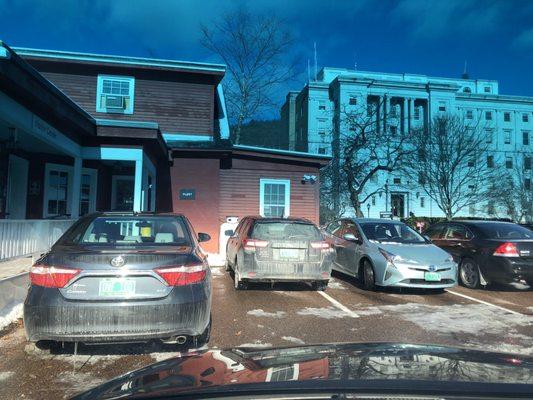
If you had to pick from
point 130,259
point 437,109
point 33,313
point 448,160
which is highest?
point 437,109

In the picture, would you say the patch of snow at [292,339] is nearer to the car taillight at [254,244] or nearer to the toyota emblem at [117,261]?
the toyota emblem at [117,261]

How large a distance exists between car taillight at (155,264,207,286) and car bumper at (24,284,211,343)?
0.15m

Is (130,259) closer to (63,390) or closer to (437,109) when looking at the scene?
(63,390)

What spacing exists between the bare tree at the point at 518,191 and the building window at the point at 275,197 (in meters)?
27.7

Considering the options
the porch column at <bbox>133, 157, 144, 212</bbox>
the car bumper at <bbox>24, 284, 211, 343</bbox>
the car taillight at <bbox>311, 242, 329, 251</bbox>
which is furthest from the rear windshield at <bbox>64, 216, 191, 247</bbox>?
the porch column at <bbox>133, 157, 144, 212</bbox>

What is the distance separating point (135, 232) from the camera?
18.1 ft

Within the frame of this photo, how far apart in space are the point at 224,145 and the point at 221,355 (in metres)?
12.9

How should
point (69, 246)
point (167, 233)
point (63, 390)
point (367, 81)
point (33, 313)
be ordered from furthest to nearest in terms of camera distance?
point (367, 81), point (167, 233), point (69, 246), point (33, 313), point (63, 390)

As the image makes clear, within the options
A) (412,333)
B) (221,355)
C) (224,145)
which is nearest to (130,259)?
(221,355)

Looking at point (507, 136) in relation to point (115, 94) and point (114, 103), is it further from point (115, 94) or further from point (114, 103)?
point (114, 103)

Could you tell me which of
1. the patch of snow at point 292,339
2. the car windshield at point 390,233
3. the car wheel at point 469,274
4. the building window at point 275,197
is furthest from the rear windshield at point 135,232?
the building window at point 275,197

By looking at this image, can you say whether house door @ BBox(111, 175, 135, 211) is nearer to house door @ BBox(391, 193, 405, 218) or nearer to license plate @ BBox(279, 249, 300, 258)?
license plate @ BBox(279, 249, 300, 258)

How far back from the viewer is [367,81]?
54.1 m

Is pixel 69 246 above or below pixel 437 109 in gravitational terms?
below
